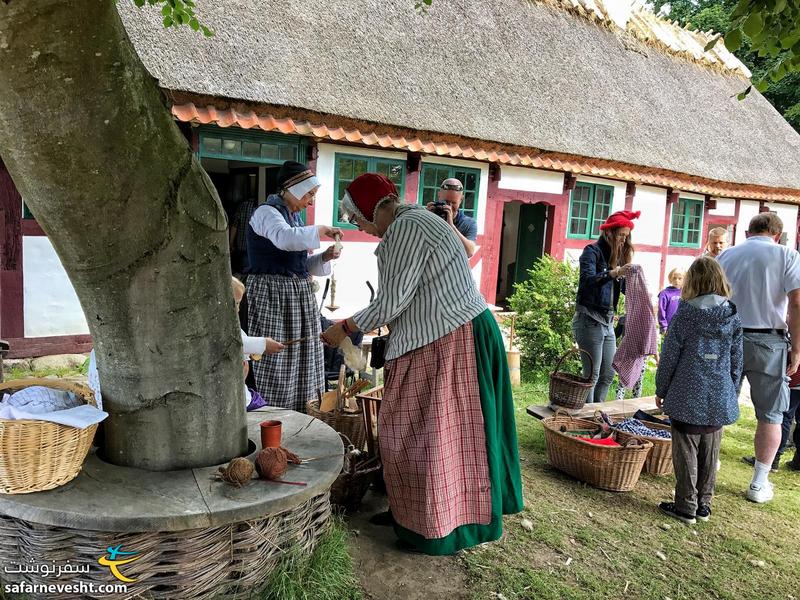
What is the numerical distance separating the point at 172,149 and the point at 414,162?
6425 millimetres

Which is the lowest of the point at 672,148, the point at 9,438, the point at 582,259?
the point at 9,438

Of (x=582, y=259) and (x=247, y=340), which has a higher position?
(x=582, y=259)

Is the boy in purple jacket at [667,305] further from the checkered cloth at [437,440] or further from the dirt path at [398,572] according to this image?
the dirt path at [398,572]

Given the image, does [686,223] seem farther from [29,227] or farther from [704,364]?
[29,227]

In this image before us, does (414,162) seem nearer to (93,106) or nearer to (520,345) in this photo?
(520,345)

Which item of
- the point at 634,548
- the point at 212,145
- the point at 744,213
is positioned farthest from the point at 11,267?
the point at 744,213

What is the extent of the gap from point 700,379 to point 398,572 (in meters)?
2.03

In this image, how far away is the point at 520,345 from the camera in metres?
7.56

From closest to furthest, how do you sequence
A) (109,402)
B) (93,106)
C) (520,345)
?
(93,106) → (109,402) → (520,345)

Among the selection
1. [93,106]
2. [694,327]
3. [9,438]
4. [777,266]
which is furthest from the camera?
[777,266]

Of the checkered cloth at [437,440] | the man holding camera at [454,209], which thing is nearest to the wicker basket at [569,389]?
the man holding camera at [454,209]

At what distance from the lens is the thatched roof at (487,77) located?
21.9 feet

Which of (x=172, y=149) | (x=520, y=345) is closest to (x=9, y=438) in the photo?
(x=172, y=149)

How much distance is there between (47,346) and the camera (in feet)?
20.8
